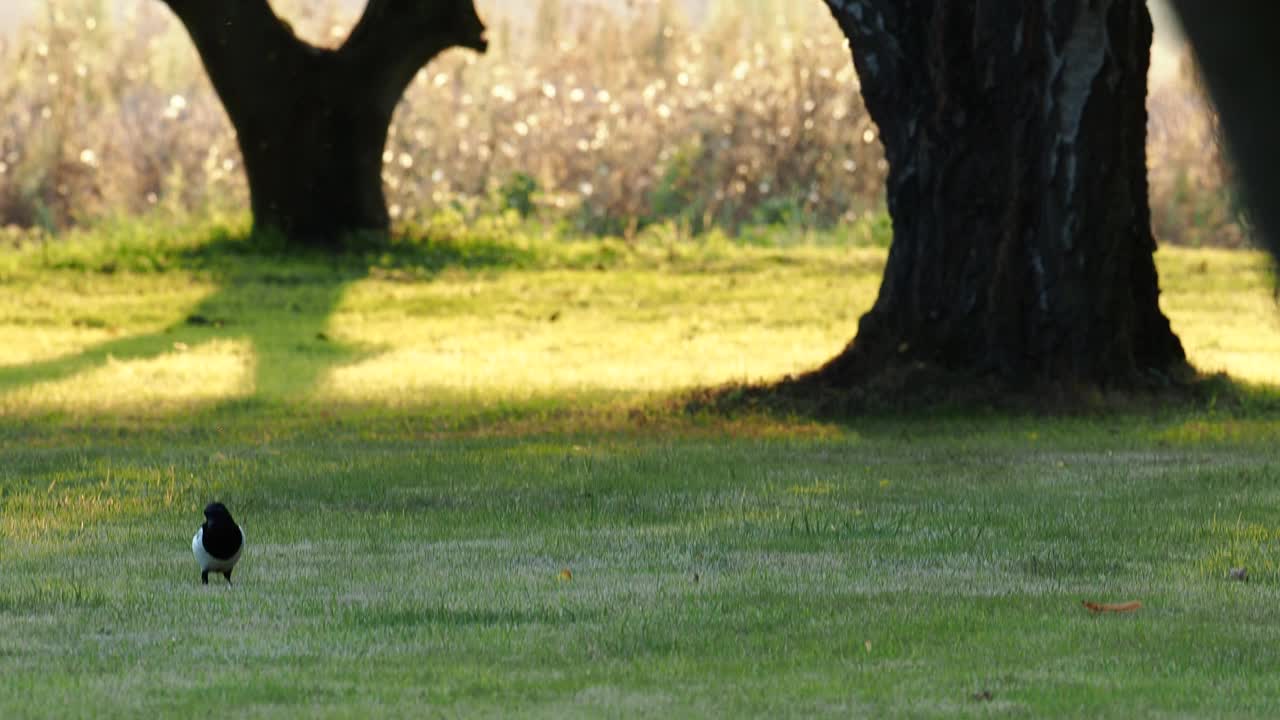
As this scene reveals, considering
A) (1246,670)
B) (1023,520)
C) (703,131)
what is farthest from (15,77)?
(1246,670)

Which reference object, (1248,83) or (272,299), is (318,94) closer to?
(272,299)

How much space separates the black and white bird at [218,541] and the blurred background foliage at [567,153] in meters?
19.7

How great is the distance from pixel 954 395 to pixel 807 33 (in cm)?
1961

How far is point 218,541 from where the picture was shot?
801 centimetres

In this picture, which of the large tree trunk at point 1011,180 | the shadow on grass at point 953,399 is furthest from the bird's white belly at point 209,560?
the large tree trunk at point 1011,180

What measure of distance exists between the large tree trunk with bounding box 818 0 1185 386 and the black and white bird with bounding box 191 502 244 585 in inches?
A: 290

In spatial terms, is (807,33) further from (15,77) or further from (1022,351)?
(1022,351)

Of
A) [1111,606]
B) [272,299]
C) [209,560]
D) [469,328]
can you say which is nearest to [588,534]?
[209,560]

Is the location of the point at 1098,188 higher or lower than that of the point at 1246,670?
higher

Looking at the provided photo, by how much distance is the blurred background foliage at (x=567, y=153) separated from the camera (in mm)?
28891

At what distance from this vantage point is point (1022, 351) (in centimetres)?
1468

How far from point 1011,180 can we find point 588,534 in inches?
222

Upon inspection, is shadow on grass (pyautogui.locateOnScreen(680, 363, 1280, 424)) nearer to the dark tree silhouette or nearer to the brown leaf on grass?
the brown leaf on grass

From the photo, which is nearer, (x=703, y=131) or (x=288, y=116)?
(x=288, y=116)
